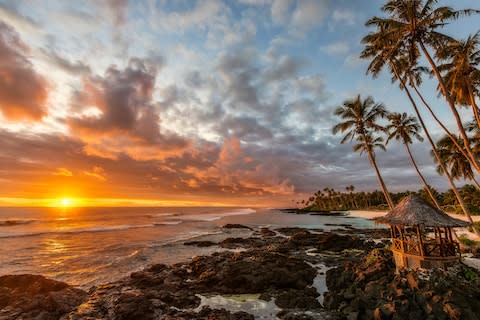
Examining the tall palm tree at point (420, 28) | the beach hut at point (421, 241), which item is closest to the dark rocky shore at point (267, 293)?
the beach hut at point (421, 241)

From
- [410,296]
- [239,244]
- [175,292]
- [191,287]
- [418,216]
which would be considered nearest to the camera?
[410,296]

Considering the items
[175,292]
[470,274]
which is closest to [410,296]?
[470,274]

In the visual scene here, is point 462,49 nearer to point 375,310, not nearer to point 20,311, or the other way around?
point 375,310

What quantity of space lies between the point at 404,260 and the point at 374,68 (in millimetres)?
15255

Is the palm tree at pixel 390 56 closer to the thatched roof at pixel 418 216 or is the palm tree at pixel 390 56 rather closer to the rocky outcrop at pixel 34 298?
the thatched roof at pixel 418 216

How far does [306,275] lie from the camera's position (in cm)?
1547

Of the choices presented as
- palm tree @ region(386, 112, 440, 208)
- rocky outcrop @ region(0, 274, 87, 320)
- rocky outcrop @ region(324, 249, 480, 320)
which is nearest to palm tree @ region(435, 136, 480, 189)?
palm tree @ region(386, 112, 440, 208)

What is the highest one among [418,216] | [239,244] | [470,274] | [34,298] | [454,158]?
[454,158]

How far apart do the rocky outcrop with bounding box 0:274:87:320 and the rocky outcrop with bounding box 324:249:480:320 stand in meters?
12.0

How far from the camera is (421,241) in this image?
40.9 feet

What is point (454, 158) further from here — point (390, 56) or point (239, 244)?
point (239, 244)

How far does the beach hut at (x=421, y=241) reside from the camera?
12.5 m

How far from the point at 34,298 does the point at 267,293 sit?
10929 millimetres

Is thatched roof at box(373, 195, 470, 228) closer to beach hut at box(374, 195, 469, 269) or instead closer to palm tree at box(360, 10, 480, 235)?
beach hut at box(374, 195, 469, 269)
